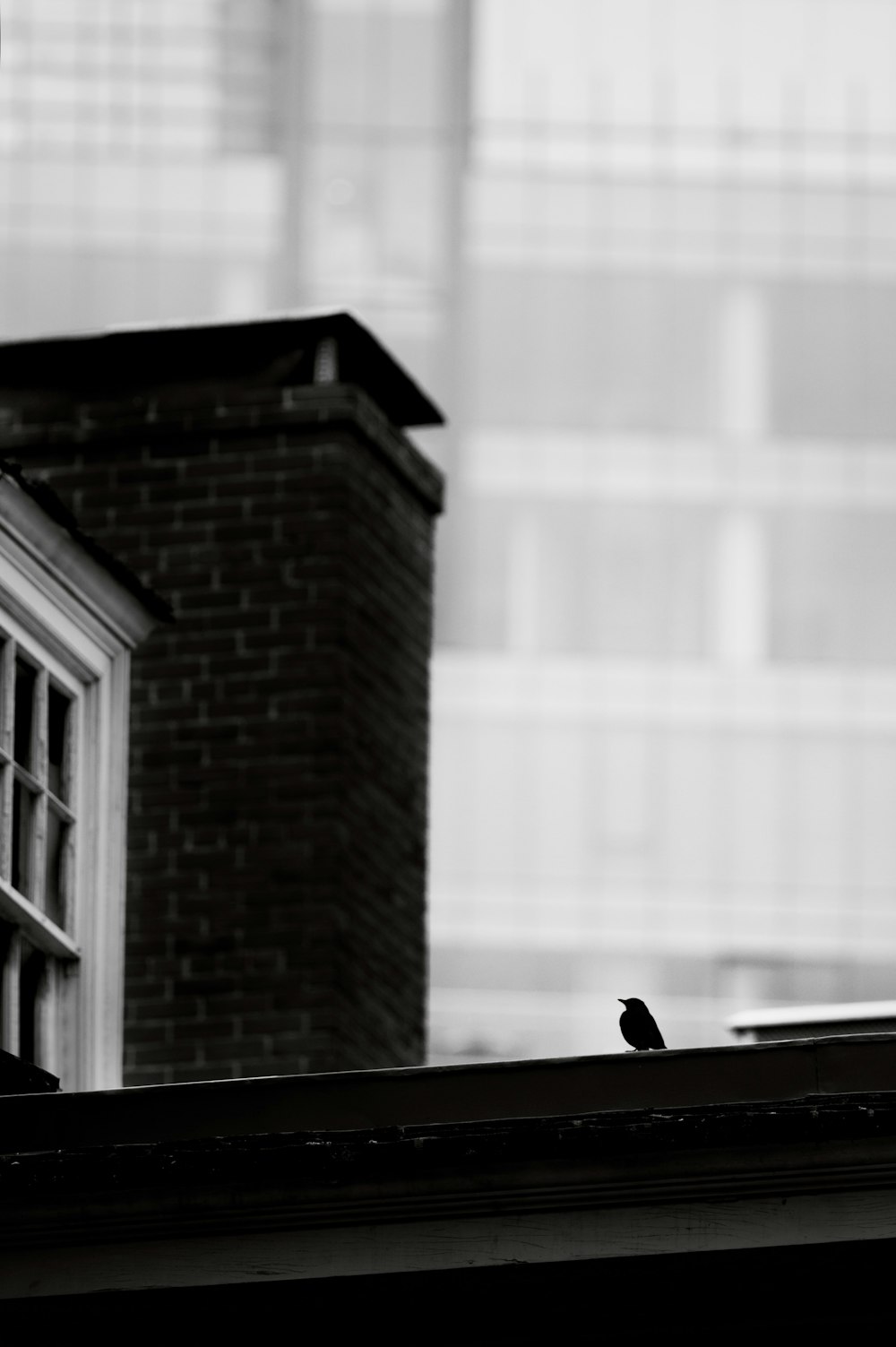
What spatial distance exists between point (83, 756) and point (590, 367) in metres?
61.9

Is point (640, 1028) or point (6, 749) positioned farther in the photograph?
point (6, 749)

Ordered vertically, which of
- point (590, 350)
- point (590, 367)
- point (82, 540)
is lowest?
point (82, 540)

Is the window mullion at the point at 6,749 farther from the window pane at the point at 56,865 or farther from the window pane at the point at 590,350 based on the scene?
the window pane at the point at 590,350

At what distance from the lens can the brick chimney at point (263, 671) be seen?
1136 cm

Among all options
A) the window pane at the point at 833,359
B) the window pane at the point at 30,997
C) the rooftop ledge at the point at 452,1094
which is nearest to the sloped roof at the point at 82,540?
the window pane at the point at 30,997

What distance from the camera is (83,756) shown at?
10578mm

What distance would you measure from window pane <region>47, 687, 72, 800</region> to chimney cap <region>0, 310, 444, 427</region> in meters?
2.14

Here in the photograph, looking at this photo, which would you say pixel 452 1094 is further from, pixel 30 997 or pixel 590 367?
pixel 590 367

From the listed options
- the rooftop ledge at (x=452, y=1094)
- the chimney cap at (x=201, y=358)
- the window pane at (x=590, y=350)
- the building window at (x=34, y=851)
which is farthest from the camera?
the window pane at (x=590, y=350)

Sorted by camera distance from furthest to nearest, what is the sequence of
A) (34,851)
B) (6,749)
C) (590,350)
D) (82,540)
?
(590,350) → (82,540) → (34,851) → (6,749)

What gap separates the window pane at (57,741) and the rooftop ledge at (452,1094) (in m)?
2.44

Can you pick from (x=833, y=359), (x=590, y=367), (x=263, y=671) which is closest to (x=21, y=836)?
(x=263, y=671)

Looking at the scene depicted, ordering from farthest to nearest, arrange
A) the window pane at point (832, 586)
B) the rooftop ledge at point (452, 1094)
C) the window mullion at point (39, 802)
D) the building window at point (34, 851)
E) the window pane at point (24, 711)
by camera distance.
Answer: the window pane at point (832, 586) < the window pane at point (24, 711) < the window mullion at point (39, 802) < the building window at point (34, 851) < the rooftop ledge at point (452, 1094)

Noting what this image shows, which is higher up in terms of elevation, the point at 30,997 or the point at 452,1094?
the point at 30,997
